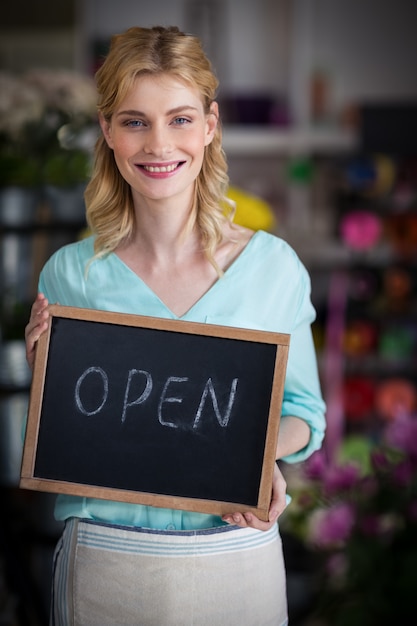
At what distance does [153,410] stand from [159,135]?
1.18 feet

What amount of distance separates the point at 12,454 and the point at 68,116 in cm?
102

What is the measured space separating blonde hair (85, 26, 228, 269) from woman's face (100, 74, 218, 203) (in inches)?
0.6

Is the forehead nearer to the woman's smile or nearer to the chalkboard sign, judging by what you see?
the woman's smile

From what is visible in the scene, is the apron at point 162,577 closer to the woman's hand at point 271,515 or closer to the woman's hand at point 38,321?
the woman's hand at point 271,515

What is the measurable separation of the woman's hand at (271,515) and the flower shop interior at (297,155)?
1331 millimetres

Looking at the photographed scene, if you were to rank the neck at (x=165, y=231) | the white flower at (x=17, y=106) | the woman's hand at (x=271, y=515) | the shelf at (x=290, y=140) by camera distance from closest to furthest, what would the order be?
the woman's hand at (x=271, y=515), the neck at (x=165, y=231), the white flower at (x=17, y=106), the shelf at (x=290, y=140)

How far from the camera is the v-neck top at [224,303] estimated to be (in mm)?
1262

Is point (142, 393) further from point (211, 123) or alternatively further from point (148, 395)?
point (211, 123)

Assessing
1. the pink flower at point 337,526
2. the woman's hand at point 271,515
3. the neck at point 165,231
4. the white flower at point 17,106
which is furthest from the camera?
the white flower at point 17,106

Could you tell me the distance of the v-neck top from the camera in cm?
126

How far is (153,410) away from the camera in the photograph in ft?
4.00

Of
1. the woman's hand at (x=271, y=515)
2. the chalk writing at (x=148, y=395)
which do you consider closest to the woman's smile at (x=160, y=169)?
the chalk writing at (x=148, y=395)

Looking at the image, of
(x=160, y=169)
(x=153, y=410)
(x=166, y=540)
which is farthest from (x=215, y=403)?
(x=160, y=169)

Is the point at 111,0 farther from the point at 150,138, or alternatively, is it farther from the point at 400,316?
the point at 150,138
